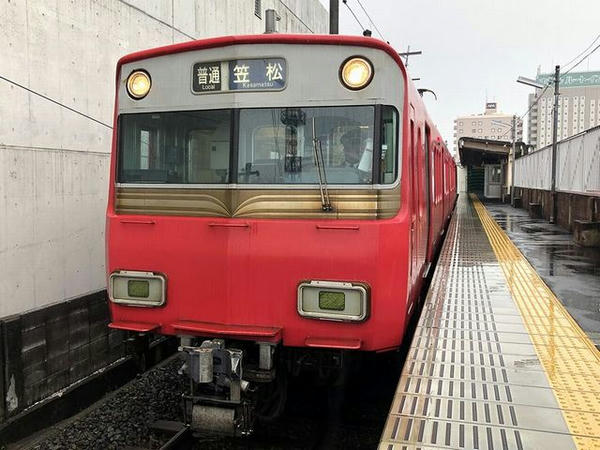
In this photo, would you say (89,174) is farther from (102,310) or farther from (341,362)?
(341,362)

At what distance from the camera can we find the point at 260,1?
11.3m

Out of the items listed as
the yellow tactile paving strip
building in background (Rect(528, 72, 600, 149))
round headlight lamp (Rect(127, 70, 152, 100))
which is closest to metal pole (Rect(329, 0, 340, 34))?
the yellow tactile paving strip

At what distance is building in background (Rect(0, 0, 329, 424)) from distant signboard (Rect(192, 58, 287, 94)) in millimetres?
2205

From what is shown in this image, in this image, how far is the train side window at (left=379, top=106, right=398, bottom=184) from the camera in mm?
3600

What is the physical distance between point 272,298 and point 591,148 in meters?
11.9

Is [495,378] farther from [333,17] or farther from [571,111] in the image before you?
[571,111]

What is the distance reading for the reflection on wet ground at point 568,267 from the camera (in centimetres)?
667

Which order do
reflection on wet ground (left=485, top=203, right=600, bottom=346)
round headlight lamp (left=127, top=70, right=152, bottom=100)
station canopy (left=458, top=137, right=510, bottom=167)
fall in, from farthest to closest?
station canopy (left=458, top=137, right=510, bottom=167) < reflection on wet ground (left=485, top=203, right=600, bottom=346) < round headlight lamp (left=127, top=70, right=152, bottom=100)

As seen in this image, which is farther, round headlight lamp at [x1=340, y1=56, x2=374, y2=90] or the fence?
the fence

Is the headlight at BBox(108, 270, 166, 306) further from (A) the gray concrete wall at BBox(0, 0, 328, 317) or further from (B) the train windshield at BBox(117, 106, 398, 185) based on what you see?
(A) the gray concrete wall at BBox(0, 0, 328, 317)

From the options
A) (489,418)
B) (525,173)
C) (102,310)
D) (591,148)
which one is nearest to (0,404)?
(102,310)

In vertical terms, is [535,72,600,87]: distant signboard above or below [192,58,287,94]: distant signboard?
above

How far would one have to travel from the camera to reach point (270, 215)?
3.65m

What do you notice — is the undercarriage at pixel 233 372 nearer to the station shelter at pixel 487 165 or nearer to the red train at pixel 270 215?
the red train at pixel 270 215
